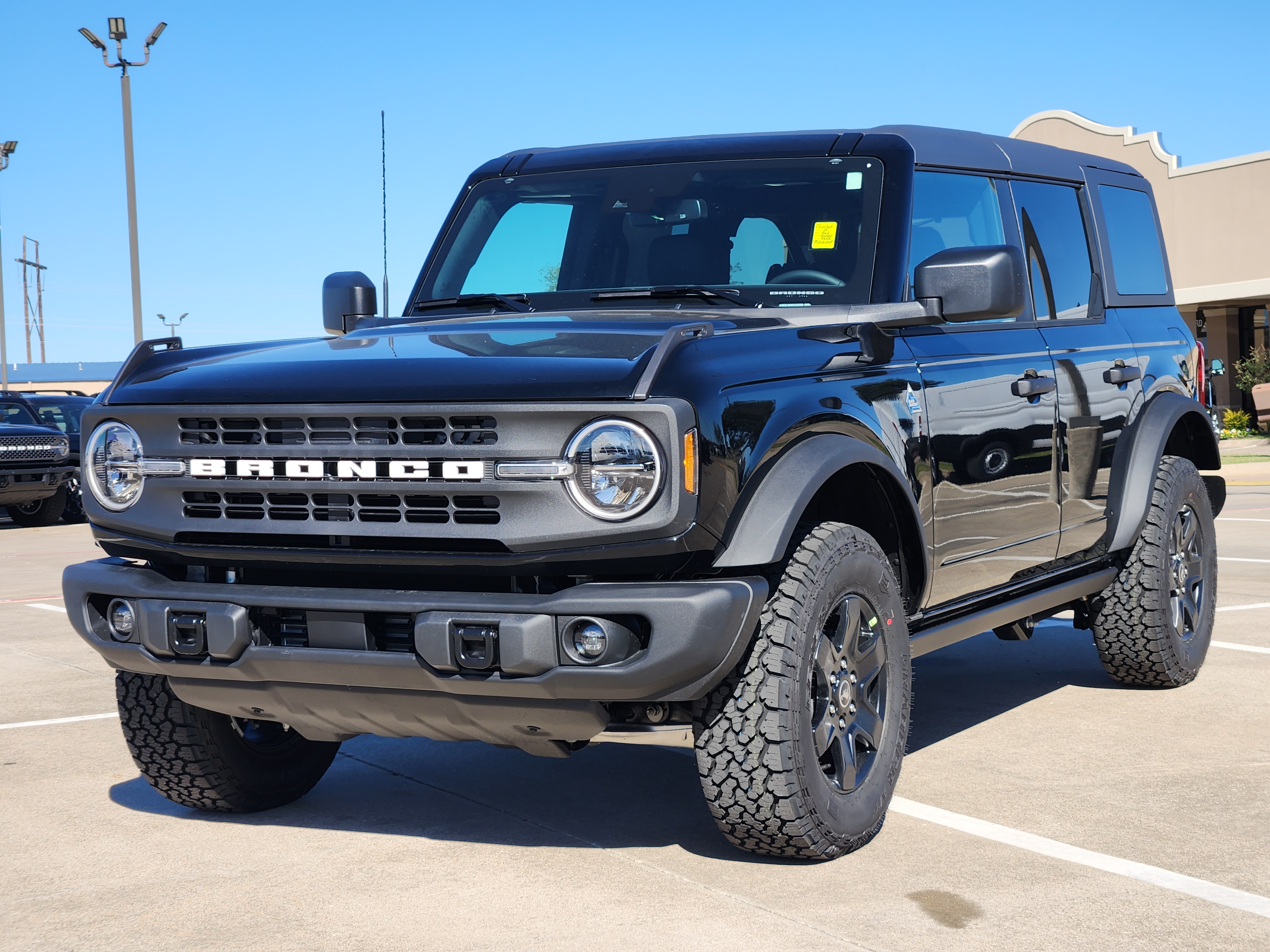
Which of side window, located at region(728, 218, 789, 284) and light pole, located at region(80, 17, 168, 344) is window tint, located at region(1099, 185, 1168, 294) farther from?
light pole, located at region(80, 17, 168, 344)

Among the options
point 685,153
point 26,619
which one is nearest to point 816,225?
point 685,153

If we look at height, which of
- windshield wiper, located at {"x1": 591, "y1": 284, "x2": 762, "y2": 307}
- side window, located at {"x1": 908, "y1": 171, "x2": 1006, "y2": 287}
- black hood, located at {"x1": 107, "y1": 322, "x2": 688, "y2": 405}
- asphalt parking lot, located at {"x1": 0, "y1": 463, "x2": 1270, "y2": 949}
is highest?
side window, located at {"x1": 908, "y1": 171, "x2": 1006, "y2": 287}

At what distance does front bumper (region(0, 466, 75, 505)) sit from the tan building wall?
20.8m

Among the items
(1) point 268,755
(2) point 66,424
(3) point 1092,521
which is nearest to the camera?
(1) point 268,755

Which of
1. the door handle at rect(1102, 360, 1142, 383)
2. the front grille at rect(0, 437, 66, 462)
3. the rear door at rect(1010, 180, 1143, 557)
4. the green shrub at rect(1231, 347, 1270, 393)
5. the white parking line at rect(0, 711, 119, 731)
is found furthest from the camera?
the green shrub at rect(1231, 347, 1270, 393)

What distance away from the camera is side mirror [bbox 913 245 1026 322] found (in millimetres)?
4453

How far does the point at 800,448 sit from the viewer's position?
392cm

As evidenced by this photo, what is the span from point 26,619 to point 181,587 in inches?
248

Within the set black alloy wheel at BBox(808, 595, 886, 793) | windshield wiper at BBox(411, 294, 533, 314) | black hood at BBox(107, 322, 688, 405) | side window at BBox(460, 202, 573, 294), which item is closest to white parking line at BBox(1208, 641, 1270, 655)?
black alloy wheel at BBox(808, 595, 886, 793)

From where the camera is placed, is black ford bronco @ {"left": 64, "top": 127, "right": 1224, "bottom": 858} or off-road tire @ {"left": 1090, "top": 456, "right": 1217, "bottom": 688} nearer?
black ford bronco @ {"left": 64, "top": 127, "right": 1224, "bottom": 858}

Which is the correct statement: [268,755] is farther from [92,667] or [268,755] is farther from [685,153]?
[92,667]

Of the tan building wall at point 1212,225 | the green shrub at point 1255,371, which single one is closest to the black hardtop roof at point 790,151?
the tan building wall at point 1212,225

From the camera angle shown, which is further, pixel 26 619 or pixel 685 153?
pixel 26 619

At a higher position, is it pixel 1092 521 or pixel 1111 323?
pixel 1111 323
